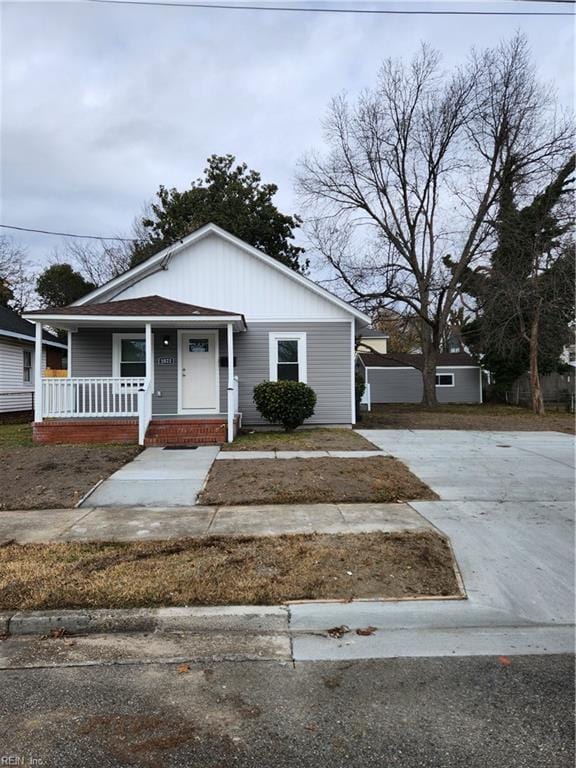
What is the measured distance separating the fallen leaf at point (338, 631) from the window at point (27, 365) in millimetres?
20129

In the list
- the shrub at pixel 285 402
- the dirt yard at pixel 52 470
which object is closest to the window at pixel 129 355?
the shrub at pixel 285 402

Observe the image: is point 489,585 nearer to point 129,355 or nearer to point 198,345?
point 198,345

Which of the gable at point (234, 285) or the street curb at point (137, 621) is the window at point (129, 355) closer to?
the gable at point (234, 285)

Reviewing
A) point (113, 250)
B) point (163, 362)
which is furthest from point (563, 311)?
point (113, 250)

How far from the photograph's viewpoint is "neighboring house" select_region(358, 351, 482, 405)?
32.7 m

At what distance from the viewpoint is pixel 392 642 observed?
139 inches

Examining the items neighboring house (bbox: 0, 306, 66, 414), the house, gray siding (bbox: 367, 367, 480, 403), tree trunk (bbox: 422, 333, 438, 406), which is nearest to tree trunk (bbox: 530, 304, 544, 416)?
tree trunk (bbox: 422, 333, 438, 406)

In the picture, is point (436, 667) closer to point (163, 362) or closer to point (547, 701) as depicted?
point (547, 701)

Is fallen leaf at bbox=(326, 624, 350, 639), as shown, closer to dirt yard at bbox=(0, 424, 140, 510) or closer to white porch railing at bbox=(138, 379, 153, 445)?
dirt yard at bbox=(0, 424, 140, 510)

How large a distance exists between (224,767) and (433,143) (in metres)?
28.4

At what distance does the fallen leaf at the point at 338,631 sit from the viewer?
141 inches

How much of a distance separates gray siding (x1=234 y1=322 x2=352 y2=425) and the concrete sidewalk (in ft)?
27.1

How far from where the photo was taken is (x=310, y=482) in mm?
7605

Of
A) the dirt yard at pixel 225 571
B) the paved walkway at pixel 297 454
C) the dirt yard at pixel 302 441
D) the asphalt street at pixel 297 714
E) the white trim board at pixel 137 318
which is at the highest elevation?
the white trim board at pixel 137 318
